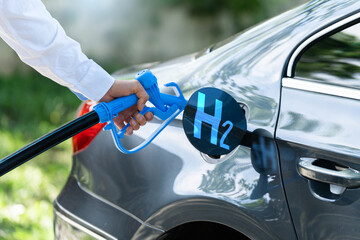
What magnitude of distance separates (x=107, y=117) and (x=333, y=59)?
729 millimetres

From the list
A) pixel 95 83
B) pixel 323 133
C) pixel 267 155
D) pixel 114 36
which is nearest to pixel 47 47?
pixel 95 83

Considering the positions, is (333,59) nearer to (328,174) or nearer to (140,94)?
(328,174)

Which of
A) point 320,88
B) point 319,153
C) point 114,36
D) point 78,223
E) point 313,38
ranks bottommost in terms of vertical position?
point 114,36

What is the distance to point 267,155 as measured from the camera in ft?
5.53

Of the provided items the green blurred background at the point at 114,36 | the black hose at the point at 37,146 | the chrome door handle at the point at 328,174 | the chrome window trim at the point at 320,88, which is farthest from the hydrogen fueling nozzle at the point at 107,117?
the green blurred background at the point at 114,36

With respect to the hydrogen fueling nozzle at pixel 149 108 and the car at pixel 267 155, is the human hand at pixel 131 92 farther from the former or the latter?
the car at pixel 267 155

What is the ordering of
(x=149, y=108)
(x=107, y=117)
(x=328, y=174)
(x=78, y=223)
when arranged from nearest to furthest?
1. (x=328, y=174)
2. (x=107, y=117)
3. (x=149, y=108)
4. (x=78, y=223)

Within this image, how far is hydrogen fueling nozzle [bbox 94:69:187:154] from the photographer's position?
1.69 m

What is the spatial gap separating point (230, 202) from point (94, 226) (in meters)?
0.63

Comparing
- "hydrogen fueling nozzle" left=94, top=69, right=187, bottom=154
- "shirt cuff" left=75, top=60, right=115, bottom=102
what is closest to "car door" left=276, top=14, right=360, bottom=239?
"hydrogen fueling nozzle" left=94, top=69, right=187, bottom=154

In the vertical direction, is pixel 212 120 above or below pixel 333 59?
below

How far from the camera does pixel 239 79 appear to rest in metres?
1.81

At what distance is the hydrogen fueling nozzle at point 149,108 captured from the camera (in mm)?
1688

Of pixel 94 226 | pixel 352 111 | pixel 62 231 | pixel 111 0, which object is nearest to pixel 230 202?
pixel 352 111
